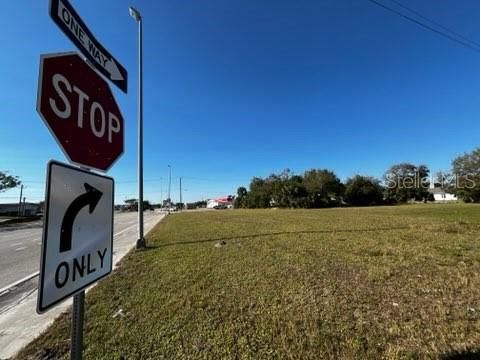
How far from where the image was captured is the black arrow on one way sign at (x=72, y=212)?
4.12 feet

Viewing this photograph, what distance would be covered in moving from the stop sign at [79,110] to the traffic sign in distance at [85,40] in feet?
0.46

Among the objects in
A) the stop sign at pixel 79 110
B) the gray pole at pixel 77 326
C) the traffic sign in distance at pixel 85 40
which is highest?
the traffic sign in distance at pixel 85 40

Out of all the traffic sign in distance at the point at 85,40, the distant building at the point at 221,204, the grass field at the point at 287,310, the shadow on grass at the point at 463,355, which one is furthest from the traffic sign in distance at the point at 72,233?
the distant building at the point at 221,204

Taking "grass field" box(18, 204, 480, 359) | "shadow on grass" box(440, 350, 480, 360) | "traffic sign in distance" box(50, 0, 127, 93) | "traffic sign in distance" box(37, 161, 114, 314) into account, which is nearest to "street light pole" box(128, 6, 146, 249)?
"grass field" box(18, 204, 480, 359)

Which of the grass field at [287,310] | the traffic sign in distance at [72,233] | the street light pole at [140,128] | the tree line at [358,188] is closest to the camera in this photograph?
the traffic sign in distance at [72,233]

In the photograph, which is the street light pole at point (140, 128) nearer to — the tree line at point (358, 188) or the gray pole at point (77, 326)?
the gray pole at point (77, 326)

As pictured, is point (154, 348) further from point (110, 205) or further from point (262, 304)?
point (110, 205)

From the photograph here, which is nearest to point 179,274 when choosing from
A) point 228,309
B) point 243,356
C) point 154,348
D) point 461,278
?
point 228,309

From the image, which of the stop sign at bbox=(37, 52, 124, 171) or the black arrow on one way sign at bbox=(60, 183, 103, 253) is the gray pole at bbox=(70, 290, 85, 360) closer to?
the black arrow on one way sign at bbox=(60, 183, 103, 253)

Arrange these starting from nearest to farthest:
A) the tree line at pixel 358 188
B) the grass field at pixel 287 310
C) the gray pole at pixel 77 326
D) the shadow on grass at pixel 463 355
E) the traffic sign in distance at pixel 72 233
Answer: the traffic sign in distance at pixel 72 233 → the gray pole at pixel 77 326 → the shadow on grass at pixel 463 355 → the grass field at pixel 287 310 → the tree line at pixel 358 188

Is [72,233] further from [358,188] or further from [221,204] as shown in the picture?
[221,204]

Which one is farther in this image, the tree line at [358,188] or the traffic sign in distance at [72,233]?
the tree line at [358,188]

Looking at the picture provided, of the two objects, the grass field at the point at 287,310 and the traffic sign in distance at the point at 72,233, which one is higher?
the traffic sign in distance at the point at 72,233

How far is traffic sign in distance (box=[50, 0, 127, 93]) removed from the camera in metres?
1.49
